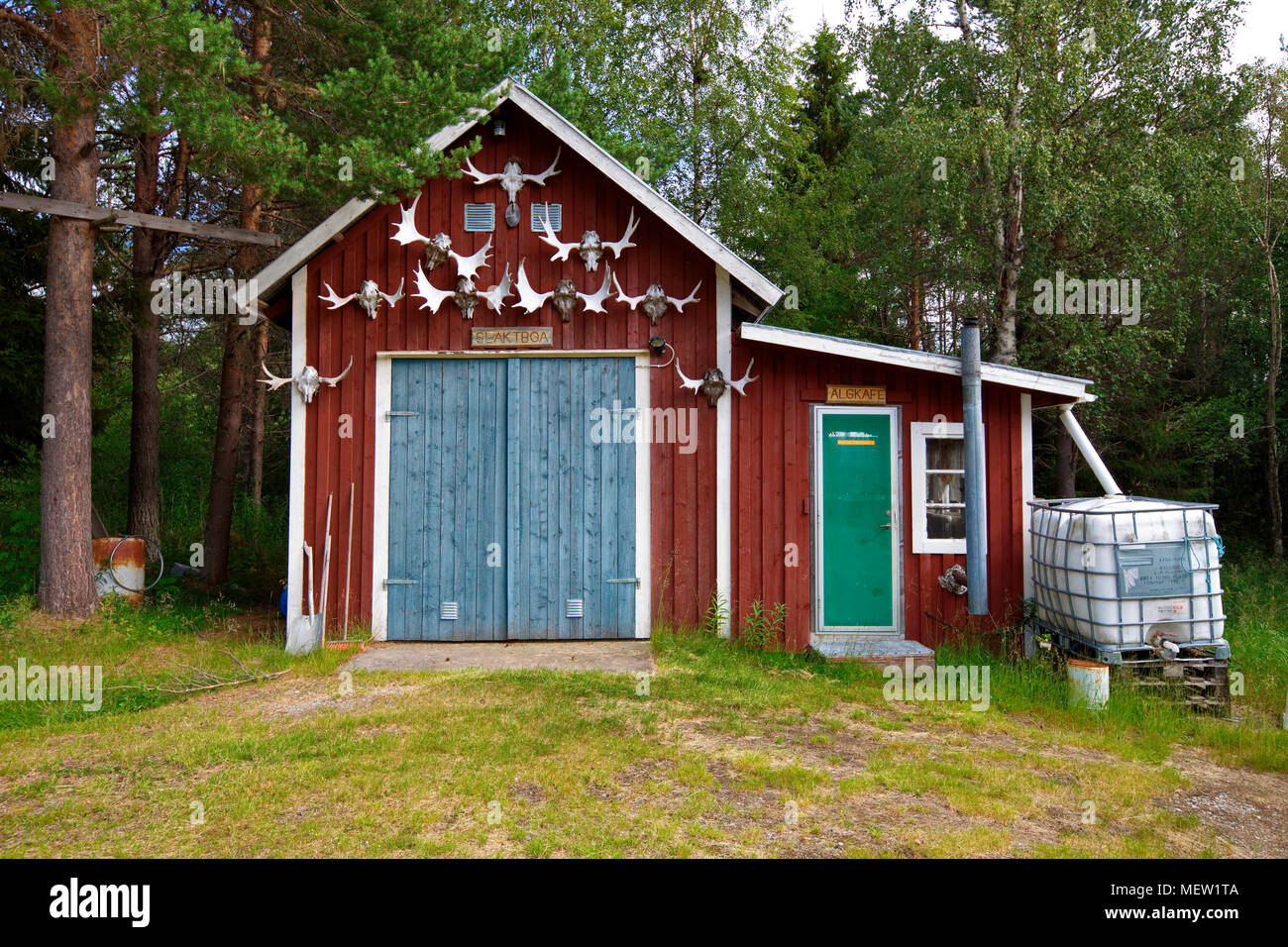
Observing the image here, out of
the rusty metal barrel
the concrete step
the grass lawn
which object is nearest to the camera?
the grass lawn

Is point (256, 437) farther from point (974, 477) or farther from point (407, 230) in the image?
point (974, 477)

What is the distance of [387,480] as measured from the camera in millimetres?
8438

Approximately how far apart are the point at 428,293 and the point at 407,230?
0.66 m

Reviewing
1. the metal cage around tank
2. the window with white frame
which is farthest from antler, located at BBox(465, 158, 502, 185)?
the metal cage around tank

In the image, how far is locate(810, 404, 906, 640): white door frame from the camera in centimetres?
851

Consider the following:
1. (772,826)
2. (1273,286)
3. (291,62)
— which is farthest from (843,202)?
(772,826)

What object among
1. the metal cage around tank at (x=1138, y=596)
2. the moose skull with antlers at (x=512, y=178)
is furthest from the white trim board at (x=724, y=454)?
the metal cage around tank at (x=1138, y=596)

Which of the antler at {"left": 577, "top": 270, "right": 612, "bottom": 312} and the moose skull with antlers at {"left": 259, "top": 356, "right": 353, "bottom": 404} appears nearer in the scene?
the moose skull with antlers at {"left": 259, "top": 356, "right": 353, "bottom": 404}

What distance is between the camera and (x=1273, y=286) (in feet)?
52.8

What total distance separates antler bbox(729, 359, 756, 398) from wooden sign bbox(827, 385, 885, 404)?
82cm

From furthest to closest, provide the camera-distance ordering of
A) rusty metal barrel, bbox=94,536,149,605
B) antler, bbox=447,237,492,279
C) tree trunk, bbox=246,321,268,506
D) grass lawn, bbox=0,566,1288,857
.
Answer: tree trunk, bbox=246,321,268,506 < rusty metal barrel, bbox=94,536,149,605 < antler, bbox=447,237,492,279 < grass lawn, bbox=0,566,1288,857

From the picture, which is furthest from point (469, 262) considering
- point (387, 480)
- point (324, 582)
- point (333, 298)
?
point (324, 582)

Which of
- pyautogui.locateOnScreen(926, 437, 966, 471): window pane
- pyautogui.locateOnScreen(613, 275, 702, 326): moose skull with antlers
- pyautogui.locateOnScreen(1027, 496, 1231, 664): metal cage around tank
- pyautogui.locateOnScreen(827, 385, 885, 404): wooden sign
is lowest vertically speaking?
pyautogui.locateOnScreen(1027, 496, 1231, 664): metal cage around tank

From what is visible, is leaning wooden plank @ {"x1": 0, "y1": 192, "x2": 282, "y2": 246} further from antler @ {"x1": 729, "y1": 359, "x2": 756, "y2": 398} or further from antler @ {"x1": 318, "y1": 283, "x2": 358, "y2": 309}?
antler @ {"x1": 729, "y1": 359, "x2": 756, "y2": 398}
